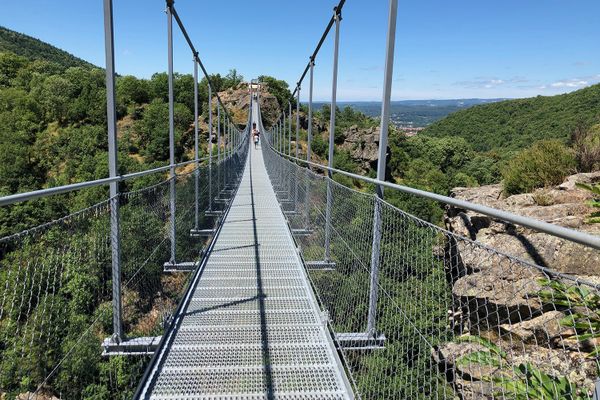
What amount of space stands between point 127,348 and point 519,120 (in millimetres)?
47248

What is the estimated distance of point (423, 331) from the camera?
1.63 meters

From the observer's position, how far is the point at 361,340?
256cm

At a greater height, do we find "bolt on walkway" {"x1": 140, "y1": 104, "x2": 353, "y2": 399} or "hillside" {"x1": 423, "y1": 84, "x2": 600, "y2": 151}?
"hillside" {"x1": 423, "y1": 84, "x2": 600, "y2": 151}

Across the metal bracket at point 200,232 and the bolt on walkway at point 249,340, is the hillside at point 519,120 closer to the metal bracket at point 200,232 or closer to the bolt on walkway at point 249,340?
the metal bracket at point 200,232

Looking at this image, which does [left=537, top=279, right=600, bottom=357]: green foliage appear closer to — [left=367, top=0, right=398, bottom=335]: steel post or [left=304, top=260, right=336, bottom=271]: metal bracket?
[left=367, top=0, right=398, bottom=335]: steel post

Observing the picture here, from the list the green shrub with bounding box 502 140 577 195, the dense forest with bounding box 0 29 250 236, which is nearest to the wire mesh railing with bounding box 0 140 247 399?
the green shrub with bounding box 502 140 577 195

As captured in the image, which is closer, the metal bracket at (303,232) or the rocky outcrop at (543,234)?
the rocky outcrop at (543,234)

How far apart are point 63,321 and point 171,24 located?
347 cm

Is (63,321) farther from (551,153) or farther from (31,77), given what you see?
(31,77)

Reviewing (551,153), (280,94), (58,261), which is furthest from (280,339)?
(280,94)

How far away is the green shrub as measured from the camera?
623 cm

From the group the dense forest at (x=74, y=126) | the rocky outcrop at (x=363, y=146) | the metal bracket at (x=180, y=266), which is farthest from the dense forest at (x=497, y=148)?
the dense forest at (x=74, y=126)

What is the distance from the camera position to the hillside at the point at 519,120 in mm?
29859

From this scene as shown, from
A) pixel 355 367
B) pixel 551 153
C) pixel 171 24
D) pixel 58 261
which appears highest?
pixel 171 24
